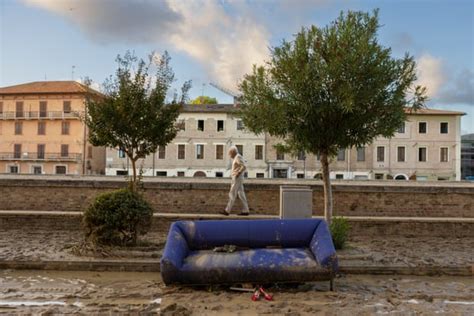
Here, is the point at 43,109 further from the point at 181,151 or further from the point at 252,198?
the point at 252,198

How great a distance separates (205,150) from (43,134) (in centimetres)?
2006

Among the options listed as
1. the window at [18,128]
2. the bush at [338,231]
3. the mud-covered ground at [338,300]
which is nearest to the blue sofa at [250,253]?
the mud-covered ground at [338,300]

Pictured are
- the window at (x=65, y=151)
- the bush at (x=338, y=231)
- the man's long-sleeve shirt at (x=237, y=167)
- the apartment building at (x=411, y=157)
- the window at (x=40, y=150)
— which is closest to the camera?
the bush at (x=338, y=231)

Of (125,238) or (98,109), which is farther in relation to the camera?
(98,109)

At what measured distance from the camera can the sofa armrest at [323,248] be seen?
20.5ft

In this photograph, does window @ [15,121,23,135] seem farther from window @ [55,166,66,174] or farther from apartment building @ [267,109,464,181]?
apartment building @ [267,109,464,181]

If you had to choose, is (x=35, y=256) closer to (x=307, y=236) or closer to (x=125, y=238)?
(x=125, y=238)

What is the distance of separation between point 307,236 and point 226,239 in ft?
4.00

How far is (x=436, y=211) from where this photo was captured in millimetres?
13508

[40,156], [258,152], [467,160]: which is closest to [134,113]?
[258,152]

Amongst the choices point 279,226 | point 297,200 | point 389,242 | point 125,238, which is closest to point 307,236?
point 279,226

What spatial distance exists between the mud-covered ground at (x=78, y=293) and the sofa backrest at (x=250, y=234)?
882 mm

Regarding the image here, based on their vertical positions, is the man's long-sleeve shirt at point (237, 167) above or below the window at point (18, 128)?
below

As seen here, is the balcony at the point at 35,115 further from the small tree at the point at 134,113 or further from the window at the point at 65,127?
the small tree at the point at 134,113
